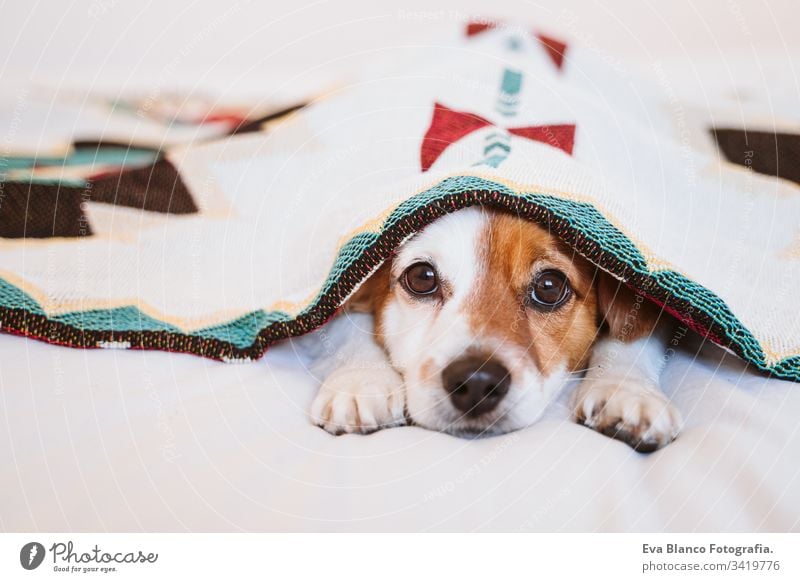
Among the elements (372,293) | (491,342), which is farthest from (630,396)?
(372,293)

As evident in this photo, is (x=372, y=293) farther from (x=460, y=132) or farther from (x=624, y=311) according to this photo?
(x=624, y=311)

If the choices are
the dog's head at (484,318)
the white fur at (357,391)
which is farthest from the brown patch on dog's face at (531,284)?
the white fur at (357,391)

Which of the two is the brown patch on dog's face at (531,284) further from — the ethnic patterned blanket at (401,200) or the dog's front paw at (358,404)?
the dog's front paw at (358,404)

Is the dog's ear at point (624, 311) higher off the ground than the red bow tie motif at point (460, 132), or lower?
lower

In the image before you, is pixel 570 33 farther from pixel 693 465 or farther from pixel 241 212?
pixel 693 465

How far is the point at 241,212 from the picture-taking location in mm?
1811

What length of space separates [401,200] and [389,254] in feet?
0.36

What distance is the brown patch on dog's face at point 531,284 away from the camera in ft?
4.52

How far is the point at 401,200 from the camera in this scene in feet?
4.03

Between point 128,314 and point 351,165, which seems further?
point 351,165

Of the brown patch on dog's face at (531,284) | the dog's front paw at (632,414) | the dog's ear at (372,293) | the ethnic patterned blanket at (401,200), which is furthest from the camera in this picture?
the dog's ear at (372,293)
